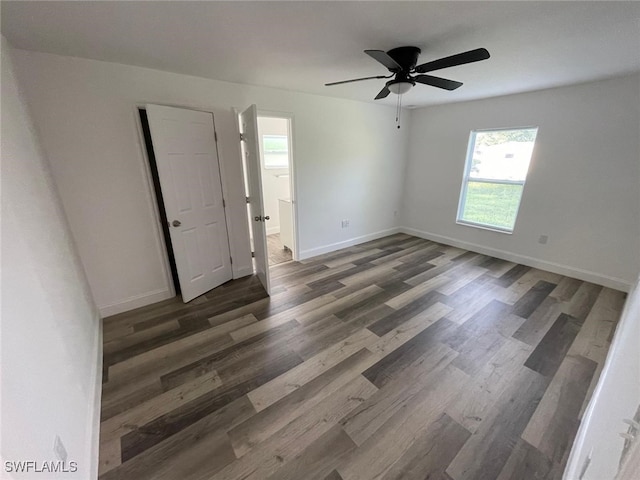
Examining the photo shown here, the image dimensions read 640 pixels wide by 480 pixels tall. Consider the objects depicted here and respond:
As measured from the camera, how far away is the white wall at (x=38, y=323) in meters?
0.90

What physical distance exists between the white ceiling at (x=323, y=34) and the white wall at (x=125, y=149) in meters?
0.20

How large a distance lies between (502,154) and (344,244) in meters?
2.78

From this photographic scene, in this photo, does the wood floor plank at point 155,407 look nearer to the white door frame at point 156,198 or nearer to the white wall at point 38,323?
the white wall at point 38,323

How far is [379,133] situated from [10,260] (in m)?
4.56

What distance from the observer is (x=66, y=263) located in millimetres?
1912

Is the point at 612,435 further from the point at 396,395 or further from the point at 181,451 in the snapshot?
the point at 181,451

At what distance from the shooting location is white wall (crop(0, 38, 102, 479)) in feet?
2.94

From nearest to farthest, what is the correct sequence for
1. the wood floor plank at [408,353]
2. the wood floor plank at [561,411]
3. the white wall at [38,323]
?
the white wall at [38,323], the wood floor plank at [561,411], the wood floor plank at [408,353]

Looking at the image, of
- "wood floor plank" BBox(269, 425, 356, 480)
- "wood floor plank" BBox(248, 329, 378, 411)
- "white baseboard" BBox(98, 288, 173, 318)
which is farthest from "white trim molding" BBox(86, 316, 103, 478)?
"wood floor plank" BBox(269, 425, 356, 480)

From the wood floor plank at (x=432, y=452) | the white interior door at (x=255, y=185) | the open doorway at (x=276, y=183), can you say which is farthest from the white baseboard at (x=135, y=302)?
the wood floor plank at (x=432, y=452)

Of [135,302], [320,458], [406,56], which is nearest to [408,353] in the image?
[320,458]

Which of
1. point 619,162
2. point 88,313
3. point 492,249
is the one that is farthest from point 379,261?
point 88,313

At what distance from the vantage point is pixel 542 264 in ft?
11.9

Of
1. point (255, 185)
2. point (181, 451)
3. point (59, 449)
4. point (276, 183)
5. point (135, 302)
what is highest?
point (255, 185)
